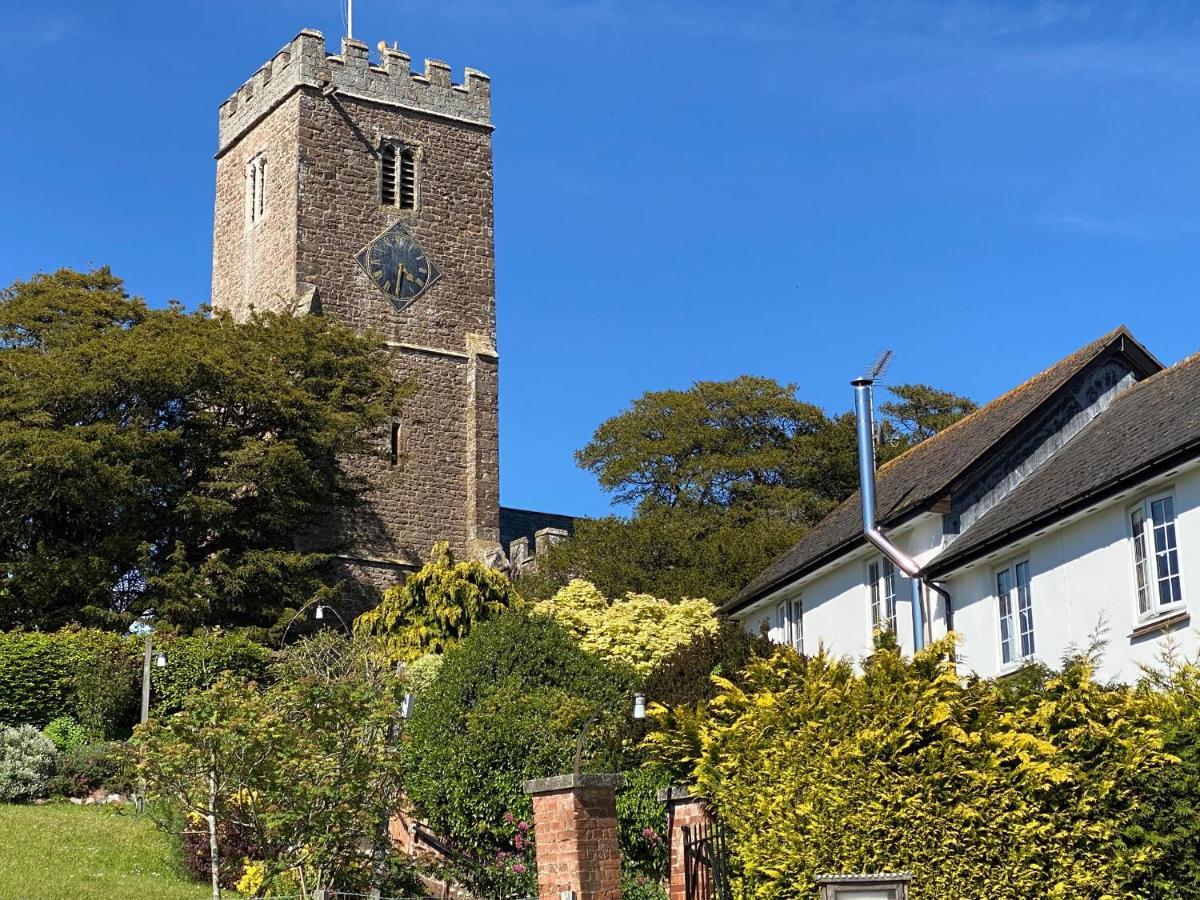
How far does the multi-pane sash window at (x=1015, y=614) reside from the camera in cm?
2069

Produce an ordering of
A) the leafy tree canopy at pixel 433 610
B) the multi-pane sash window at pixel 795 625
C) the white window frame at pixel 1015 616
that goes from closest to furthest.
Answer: the white window frame at pixel 1015 616 < the multi-pane sash window at pixel 795 625 < the leafy tree canopy at pixel 433 610

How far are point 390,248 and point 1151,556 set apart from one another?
31608 millimetres

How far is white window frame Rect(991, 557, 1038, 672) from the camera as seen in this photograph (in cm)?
2062

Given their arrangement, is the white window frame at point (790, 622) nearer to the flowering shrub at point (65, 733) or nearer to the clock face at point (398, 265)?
the flowering shrub at point (65, 733)

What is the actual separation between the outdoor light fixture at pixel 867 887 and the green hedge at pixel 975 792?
214 centimetres

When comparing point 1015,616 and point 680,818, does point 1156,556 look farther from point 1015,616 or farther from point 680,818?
point 680,818

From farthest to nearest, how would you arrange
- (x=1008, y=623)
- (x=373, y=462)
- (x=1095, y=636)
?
(x=373, y=462)
(x=1008, y=623)
(x=1095, y=636)

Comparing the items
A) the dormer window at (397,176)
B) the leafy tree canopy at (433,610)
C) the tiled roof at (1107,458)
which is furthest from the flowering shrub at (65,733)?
the dormer window at (397,176)

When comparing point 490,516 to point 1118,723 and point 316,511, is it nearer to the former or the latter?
point 316,511

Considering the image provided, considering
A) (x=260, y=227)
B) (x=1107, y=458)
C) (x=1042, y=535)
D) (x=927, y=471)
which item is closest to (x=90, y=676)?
(x=927, y=471)

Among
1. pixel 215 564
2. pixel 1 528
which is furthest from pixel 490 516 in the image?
pixel 1 528

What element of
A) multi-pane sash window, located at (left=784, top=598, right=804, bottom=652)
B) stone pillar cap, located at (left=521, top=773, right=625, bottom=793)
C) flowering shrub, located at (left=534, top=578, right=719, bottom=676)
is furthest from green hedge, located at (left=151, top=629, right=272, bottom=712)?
stone pillar cap, located at (left=521, top=773, right=625, bottom=793)

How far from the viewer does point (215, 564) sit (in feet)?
123

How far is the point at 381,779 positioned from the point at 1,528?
2101cm
